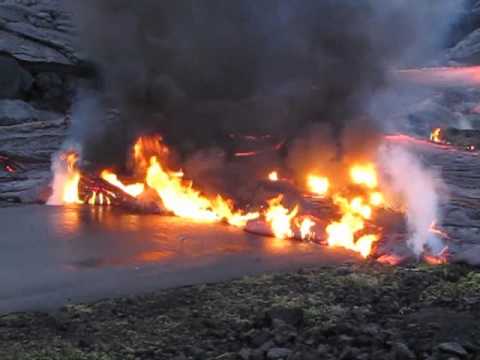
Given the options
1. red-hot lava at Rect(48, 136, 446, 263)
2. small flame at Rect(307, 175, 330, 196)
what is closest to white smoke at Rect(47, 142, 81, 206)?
red-hot lava at Rect(48, 136, 446, 263)

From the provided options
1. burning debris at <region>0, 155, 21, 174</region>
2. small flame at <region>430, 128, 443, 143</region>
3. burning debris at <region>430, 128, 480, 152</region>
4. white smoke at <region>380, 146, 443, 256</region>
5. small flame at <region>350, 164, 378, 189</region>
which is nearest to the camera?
white smoke at <region>380, 146, 443, 256</region>

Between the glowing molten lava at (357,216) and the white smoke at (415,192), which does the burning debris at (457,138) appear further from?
the glowing molten lava at (357,216)

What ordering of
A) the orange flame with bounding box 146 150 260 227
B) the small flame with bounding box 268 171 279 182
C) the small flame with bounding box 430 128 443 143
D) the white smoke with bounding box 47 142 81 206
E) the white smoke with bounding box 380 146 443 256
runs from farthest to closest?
the small flame with bounding box 430 128 443 143 → the white smoke with bounding box 47 142 81 206 → the small flame with bounding box 268 171 279 182 → the orange flame with bounding box 146 150 260 227 → the white smoke with bounding box 380 146 443 256

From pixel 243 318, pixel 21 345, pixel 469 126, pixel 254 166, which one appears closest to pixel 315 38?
pixel 254 166

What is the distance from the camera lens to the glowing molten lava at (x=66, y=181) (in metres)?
10.5

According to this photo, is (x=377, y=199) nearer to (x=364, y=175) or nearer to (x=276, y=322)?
(x=364, y=175)

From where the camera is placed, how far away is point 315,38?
10977 mm

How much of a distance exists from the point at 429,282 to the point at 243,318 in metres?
1.82

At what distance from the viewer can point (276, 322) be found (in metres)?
5.22

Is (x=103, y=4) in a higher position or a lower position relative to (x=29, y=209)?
higher

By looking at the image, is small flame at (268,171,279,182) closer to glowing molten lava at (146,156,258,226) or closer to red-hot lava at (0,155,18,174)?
glowing molten lava at (146,156,258,226)

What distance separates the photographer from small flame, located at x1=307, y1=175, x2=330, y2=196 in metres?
10.0

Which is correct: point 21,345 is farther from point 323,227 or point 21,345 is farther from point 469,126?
point 469,126

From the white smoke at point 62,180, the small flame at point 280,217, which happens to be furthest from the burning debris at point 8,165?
the small flame at point 280,217
